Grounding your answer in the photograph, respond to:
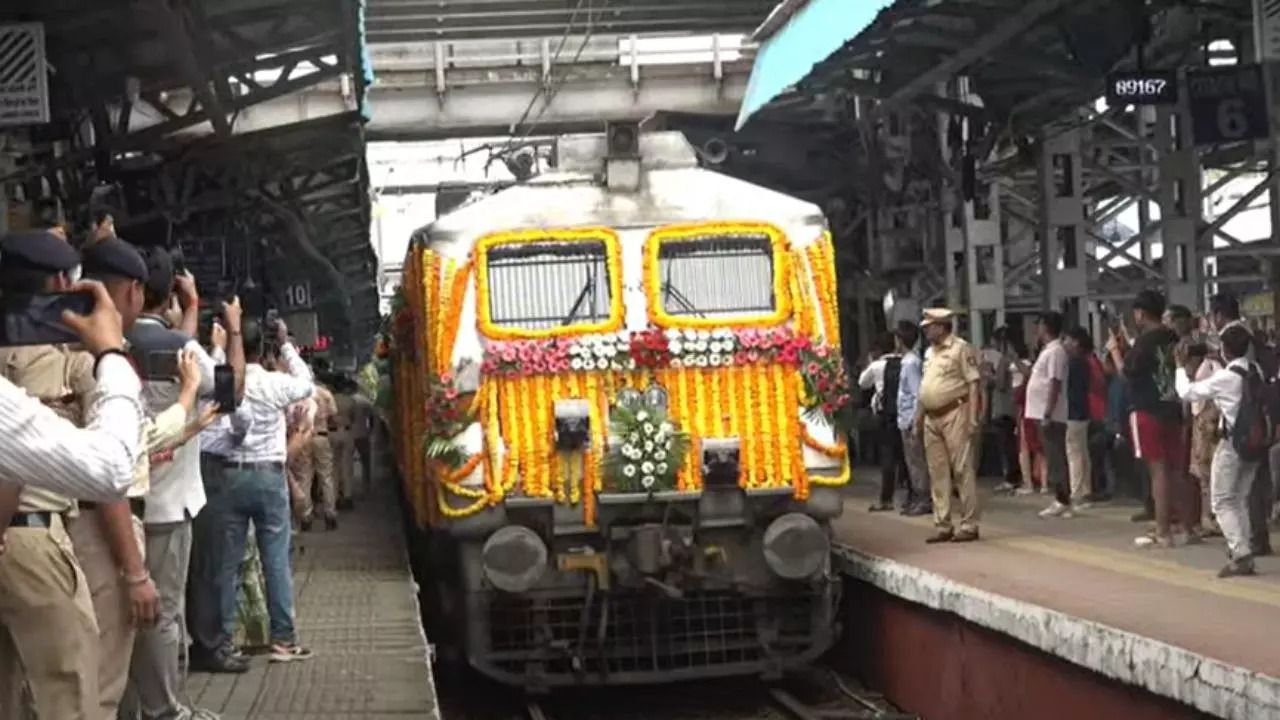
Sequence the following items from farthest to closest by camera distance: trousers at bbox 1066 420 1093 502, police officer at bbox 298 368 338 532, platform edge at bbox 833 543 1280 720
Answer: police officer at bbox 298 368 338 532 < trousers at bbox 1066 420 1093 502 < platform edge at bbox 833 543 1280 720

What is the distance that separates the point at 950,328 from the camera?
13.1 metres

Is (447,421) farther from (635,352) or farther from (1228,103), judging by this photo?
(1228,103)

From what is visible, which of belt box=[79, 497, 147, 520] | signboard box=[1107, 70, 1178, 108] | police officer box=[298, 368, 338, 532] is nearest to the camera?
belt box=[79, 497, 147, 520]

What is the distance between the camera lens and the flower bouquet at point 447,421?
35.8 feet

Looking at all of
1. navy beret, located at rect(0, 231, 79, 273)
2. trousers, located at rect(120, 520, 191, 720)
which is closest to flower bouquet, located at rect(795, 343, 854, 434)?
trousers, located at rect(120, 520, 191, 720)

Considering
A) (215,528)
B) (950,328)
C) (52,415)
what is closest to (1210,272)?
(950,328)

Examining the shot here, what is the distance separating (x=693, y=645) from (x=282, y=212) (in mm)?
11373

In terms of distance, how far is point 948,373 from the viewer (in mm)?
12945

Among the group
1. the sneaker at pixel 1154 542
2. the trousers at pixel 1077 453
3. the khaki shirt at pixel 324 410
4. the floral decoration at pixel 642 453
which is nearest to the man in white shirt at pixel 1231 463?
the sneaker at pixel 1154 542

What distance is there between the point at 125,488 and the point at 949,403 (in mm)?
9551

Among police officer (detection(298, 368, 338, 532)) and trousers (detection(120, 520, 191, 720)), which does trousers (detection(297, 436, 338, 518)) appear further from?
trousers (detection(120, 520, 191, 720))

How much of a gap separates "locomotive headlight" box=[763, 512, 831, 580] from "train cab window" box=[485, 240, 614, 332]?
5.15 ft

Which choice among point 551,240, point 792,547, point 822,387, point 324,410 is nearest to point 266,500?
point 551,240

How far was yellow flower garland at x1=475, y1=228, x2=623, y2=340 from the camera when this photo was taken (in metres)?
11.1
